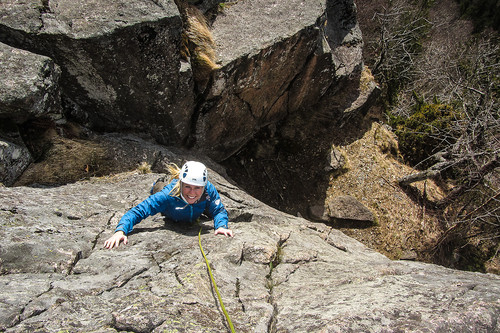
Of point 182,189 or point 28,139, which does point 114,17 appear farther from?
point 182,189

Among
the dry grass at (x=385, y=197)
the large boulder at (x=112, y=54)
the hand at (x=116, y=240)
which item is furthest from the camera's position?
Answer: the dry grass at (x=385, y=197)

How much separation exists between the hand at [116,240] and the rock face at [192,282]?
0.29 feet

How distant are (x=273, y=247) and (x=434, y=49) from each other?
19241mm

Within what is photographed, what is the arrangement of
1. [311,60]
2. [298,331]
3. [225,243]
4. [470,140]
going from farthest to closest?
[311,60] → [470,140] → [225,243] → [298,331]

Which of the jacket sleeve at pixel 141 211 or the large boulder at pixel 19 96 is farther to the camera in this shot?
the large boulder at pixel 19 96

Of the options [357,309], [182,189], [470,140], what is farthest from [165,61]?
[470,140]

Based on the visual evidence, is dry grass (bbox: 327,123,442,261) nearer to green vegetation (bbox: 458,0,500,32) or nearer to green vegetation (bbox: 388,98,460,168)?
green vegetation (bbox: 388,98,460,168)

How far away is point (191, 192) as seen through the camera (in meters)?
4.23

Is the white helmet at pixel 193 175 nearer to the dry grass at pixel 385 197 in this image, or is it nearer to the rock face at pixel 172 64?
the rock face at pixel 172 64

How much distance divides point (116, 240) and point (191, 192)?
3.91 ft

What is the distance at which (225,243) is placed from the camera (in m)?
4.18

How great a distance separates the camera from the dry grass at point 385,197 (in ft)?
33.3

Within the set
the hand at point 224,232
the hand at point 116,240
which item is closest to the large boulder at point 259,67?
the hand at point 224,232

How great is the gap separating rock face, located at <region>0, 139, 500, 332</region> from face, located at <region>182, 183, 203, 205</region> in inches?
24.0
